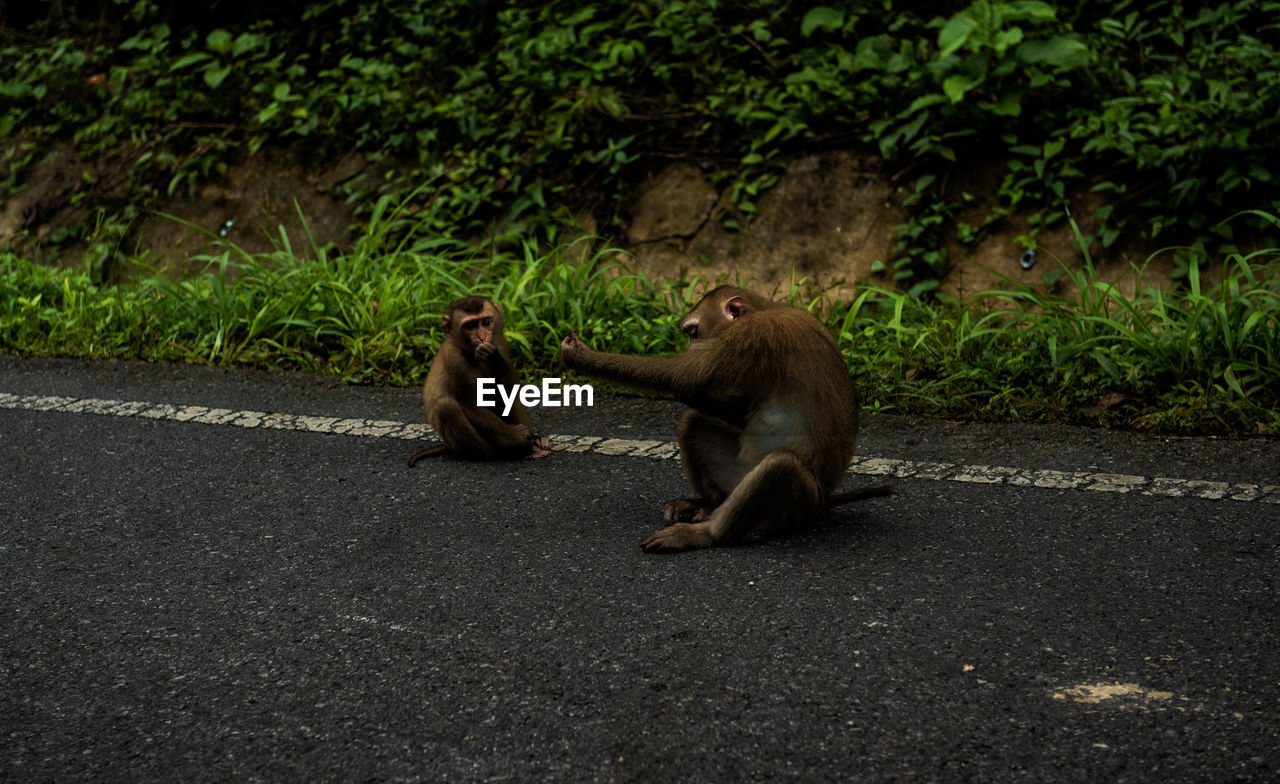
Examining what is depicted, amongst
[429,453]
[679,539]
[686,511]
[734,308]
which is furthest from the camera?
[429,453]

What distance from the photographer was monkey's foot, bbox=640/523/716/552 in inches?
140

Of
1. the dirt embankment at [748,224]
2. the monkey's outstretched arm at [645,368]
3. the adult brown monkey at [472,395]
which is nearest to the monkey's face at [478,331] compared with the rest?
the adult brown monkey at [472,395]

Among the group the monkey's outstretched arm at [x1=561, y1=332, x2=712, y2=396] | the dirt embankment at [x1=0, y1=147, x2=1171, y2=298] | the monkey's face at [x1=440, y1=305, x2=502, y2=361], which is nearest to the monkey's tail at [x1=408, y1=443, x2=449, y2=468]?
the monkey's face at [x1=440, y1=305, x2=502, y2=361]

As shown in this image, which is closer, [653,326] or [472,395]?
[472,395]

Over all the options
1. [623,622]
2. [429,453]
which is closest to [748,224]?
[429,453]

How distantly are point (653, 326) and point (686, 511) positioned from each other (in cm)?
250

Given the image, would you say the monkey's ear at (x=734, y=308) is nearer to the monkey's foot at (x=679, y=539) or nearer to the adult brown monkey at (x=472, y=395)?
the monkey's foot at (x=679, y=539)

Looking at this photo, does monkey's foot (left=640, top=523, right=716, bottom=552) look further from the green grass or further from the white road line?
the green grass

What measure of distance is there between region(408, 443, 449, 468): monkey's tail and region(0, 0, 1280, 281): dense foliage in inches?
125

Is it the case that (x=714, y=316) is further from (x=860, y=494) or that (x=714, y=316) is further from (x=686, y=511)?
(x=860, y=494)

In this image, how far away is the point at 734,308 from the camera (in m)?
3.75

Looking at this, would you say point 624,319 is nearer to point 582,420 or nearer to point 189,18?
point 582,420

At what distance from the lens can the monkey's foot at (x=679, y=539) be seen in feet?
11.7

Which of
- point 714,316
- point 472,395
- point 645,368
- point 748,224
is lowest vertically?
point 472,395
